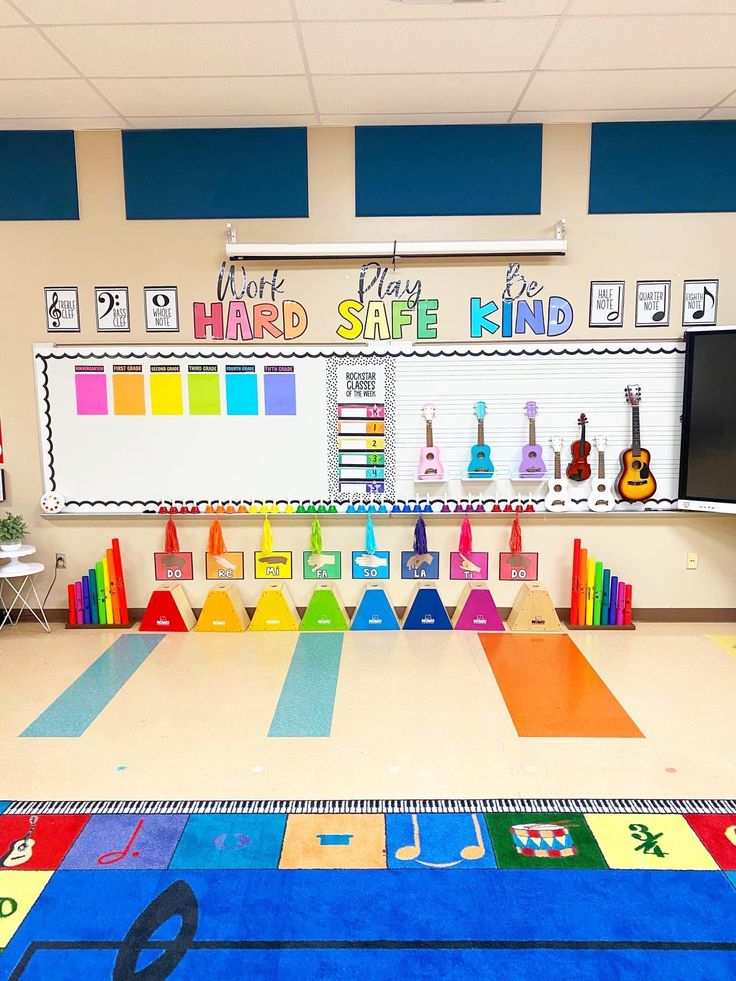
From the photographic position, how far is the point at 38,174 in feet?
12.6

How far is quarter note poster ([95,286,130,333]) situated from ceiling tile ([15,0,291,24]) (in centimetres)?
148

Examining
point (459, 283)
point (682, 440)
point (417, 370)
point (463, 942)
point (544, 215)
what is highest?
point (544, 215)

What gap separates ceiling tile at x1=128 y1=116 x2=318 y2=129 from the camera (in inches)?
142

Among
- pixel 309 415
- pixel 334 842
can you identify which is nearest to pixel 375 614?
pixel 309 415

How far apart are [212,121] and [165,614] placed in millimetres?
2795

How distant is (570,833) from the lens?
2.20 meters

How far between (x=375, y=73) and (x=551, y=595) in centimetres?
299

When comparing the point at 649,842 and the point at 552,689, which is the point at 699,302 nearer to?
the point at 552,689

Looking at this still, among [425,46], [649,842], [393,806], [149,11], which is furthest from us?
[425,46]

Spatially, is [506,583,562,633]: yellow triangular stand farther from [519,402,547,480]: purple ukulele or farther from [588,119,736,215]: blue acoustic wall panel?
[588,119,736,215]: blue acoustic wall panel

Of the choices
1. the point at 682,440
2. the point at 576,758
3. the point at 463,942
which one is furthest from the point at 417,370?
the point at 463,942

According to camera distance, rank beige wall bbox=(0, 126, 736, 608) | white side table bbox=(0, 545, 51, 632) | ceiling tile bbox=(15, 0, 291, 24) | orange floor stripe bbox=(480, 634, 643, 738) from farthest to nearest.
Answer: white side table bbox=(0, 545, 51, 632) < beige wall bbox=(0, 126, 736, 608) < orange floor stripe bbox=(480, 634, 643, 738) < ceiling tile bbox=(15, 0, 291, 24)

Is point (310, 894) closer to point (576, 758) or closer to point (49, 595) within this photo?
point (576, 758)

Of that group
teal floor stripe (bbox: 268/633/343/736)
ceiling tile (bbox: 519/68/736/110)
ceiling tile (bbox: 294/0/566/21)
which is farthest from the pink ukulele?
ceiling tile (bbox: 294/0/566/21)
